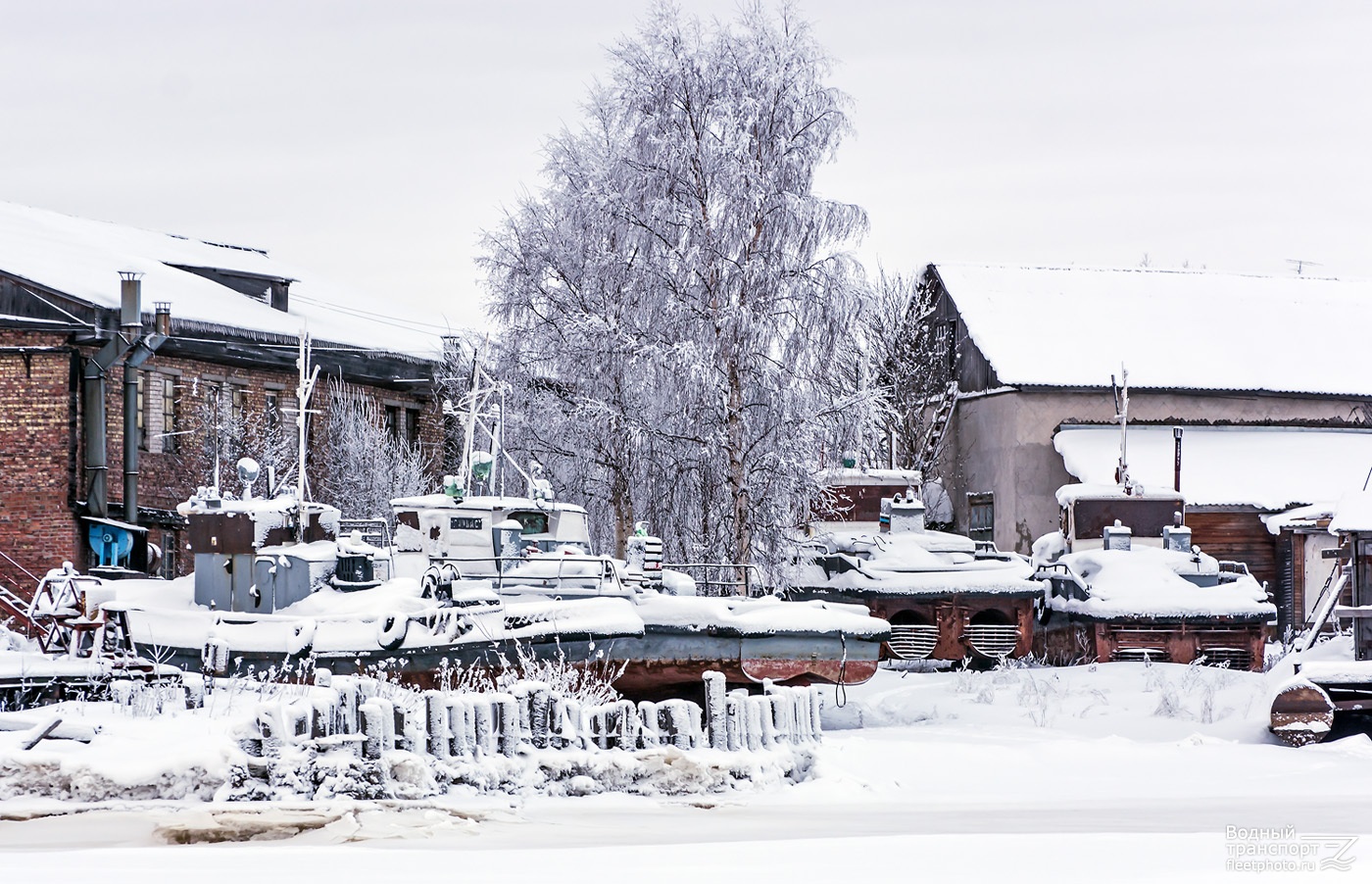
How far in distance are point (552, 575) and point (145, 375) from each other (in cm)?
1533

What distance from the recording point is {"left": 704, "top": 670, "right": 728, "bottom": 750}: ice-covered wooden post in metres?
14.1

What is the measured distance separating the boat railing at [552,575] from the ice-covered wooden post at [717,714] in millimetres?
4035

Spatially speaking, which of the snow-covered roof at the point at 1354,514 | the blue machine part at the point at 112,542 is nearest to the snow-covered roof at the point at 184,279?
the blue machine part at the point at 112,542

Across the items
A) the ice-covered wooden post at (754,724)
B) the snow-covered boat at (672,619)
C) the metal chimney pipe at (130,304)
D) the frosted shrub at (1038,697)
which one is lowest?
the frosted shrub at (1038,697)

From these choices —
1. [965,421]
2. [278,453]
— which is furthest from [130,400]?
[965,421]

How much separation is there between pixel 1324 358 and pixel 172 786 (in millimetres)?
31390

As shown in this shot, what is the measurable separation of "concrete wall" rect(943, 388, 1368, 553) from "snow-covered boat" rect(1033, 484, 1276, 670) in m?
9.71

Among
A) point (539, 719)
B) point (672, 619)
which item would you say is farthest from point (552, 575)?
point (539, 719)

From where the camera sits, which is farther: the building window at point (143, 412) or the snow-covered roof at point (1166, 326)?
the snow-covered roof at point (1166, 326)

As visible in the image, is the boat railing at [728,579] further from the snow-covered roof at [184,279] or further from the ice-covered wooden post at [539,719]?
the snow-covered roof at [184,279]

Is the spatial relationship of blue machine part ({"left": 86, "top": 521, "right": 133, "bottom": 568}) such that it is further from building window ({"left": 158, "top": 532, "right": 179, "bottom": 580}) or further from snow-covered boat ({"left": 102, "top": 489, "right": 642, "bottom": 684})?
snow-covered boat ({"left": 102, "top": 489, "right": 642, "bottom": 684})

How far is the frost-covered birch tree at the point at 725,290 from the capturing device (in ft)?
81.6

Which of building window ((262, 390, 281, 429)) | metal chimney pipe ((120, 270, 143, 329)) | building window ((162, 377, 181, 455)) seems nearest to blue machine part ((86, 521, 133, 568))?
building window ((162, 377, 181, 455))

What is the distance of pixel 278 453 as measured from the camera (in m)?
33.1
